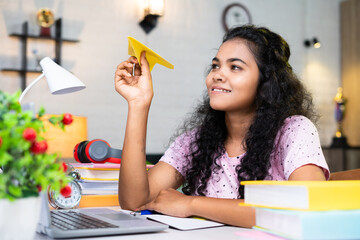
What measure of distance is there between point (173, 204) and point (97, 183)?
0.37 meters

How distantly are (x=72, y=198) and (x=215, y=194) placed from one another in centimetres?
53

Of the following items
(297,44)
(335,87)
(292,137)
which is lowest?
(292,137)

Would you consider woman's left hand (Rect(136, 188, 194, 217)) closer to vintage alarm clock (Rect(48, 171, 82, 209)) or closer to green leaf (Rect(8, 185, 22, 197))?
vintage alarm clock (Rect(48, 171, 82, 209))

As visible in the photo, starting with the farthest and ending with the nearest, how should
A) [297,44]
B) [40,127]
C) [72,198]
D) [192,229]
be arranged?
1. [297,44]
2. [72,198]
3. [192,229]
4. [40,127]

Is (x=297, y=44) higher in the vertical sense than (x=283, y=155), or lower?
higher

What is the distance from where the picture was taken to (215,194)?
1589 mm

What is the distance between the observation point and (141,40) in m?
4.30

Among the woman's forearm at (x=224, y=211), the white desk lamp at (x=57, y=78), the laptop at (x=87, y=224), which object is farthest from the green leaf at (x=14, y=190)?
the woman's forearm at (x=224, y=211)

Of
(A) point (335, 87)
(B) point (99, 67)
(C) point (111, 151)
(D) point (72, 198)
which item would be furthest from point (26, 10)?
(A) point (335, 87)

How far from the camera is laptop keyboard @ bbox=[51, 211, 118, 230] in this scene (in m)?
0.95

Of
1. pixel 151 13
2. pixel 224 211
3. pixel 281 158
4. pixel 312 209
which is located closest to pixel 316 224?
pixel 312 209

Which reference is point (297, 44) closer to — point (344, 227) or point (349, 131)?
point (349, 131)

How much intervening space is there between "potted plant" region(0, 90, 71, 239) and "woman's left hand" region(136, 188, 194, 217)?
572mm

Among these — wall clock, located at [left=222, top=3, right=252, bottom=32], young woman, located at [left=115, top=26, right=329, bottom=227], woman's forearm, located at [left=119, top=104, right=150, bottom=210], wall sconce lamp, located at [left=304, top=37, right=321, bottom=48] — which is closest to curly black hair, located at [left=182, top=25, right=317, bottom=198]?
young woman, located at [left=115, top=26, right=329, bottom=227]
